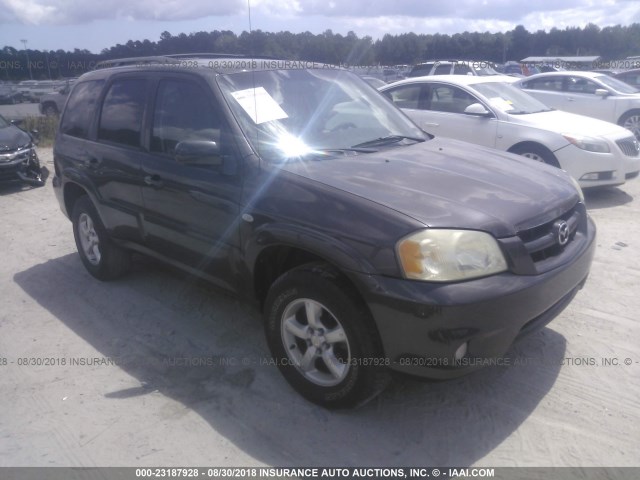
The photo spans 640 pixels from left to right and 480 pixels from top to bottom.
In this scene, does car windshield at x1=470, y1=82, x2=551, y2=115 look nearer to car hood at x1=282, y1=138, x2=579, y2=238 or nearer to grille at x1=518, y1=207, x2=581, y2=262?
car hood at x1=282, y1=138, x2=579, y2=238

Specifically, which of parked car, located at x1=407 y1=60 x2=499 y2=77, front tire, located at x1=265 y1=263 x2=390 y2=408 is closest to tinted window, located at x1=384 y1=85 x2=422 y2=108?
front tire, located at x1=265 y1=263 x2=390 y2=408

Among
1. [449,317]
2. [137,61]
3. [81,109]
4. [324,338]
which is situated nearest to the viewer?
[449,317]

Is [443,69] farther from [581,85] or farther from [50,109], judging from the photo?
[50,109]

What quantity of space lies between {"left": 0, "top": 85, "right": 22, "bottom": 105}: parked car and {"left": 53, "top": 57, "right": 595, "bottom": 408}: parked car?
30563 millimetres

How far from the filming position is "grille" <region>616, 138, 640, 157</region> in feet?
23.9

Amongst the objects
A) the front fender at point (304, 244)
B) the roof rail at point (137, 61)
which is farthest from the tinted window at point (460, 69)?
→ the front fender at point (304, 244)

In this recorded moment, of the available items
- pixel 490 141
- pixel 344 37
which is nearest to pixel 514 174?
pixel 490 141

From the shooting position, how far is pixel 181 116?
3848 mm

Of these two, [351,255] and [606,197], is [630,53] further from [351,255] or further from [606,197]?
[351,255]

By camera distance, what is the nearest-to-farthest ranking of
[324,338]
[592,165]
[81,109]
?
[324,338] → [81,109] → [592,165]

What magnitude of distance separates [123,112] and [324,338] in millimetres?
2613

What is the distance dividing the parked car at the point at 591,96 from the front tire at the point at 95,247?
959cm

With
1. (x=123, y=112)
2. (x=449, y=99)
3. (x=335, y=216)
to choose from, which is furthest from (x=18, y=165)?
(x=335, y=216)

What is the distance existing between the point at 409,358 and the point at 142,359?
203cm
